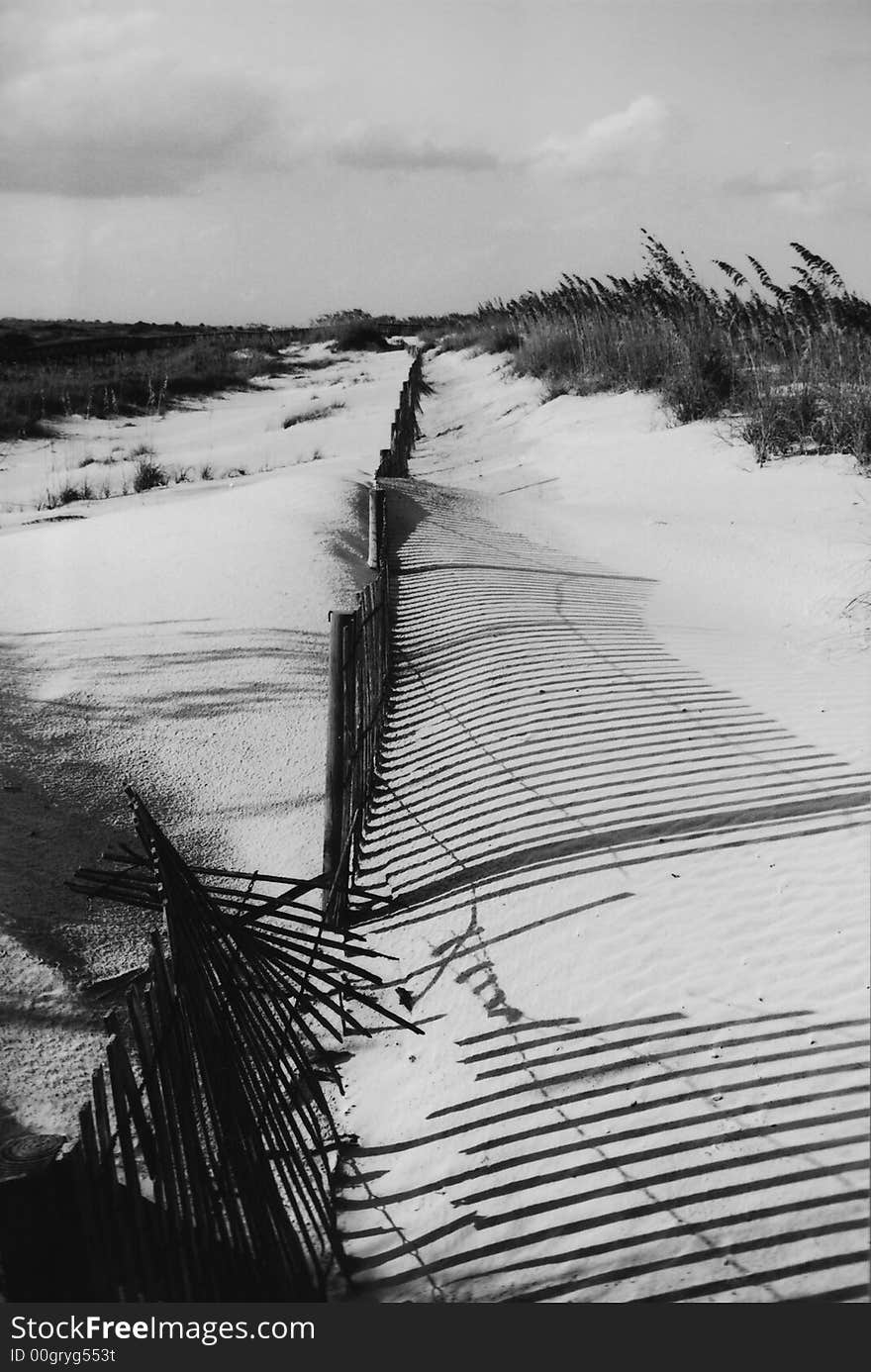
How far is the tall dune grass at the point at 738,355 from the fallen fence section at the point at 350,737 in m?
6.75

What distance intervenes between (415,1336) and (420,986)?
56.8 inches

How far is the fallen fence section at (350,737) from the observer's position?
4.12m

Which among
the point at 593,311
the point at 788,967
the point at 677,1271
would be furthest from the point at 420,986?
the point at 593,311

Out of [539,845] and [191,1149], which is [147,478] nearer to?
[539,845]

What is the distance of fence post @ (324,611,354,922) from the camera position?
4.12m

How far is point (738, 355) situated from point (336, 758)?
11642mm

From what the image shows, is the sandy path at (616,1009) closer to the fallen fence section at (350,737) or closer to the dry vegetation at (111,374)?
the fallen fence section at (350,737)

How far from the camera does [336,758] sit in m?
4.16

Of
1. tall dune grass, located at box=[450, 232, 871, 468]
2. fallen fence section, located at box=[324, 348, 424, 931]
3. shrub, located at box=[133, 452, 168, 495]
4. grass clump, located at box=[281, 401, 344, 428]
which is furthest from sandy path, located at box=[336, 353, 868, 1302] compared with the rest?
grass clump, located at box=[281, 401, 344, 428]

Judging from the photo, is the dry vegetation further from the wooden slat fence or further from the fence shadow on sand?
the fence shadow on sand

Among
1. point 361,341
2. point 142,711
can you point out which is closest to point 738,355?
point 142,711

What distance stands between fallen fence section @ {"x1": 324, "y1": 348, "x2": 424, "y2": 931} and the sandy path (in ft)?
0.52

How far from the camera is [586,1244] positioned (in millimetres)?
2525

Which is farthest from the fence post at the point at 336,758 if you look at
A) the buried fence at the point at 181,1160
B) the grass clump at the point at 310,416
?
the grass clump at the point at 310,416
